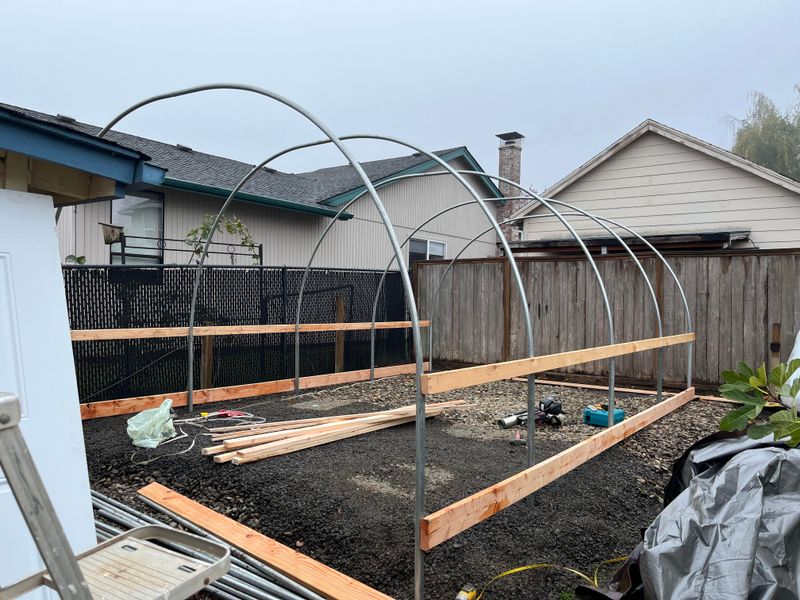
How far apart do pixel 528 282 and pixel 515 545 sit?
6.54 m

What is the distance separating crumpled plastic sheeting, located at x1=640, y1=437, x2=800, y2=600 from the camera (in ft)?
6.98

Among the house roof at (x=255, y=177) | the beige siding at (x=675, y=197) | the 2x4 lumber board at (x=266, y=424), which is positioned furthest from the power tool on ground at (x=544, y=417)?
the beige siding at (x=675, y=197)

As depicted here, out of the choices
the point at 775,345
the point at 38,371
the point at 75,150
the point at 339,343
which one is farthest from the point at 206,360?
the point at 775,345

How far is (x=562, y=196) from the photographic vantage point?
1295 centimetres

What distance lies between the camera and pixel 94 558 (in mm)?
1617

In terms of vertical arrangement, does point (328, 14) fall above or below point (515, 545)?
above

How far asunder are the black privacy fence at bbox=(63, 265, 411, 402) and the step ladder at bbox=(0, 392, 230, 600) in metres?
5.27

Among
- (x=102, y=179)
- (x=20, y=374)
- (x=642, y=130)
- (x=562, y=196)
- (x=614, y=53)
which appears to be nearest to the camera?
(x=20, y=374)

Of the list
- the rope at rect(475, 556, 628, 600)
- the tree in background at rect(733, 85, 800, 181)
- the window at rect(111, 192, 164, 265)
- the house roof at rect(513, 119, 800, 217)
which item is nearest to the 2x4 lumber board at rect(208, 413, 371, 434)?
the rope at rect(475, 556, 628, 600)

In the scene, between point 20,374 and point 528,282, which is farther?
point 528,282

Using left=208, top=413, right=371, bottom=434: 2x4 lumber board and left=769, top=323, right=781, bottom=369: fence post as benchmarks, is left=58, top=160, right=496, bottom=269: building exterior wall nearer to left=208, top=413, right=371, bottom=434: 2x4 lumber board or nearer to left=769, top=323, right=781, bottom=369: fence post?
left=208, top=413, right=371, bottom=434: 2x4 lumber board

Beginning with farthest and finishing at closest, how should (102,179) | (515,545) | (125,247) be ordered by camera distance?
(125,247) → (515,545) → (102,179)

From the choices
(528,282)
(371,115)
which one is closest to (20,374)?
(528,282)

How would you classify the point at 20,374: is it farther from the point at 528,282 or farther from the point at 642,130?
the point at 642,130
